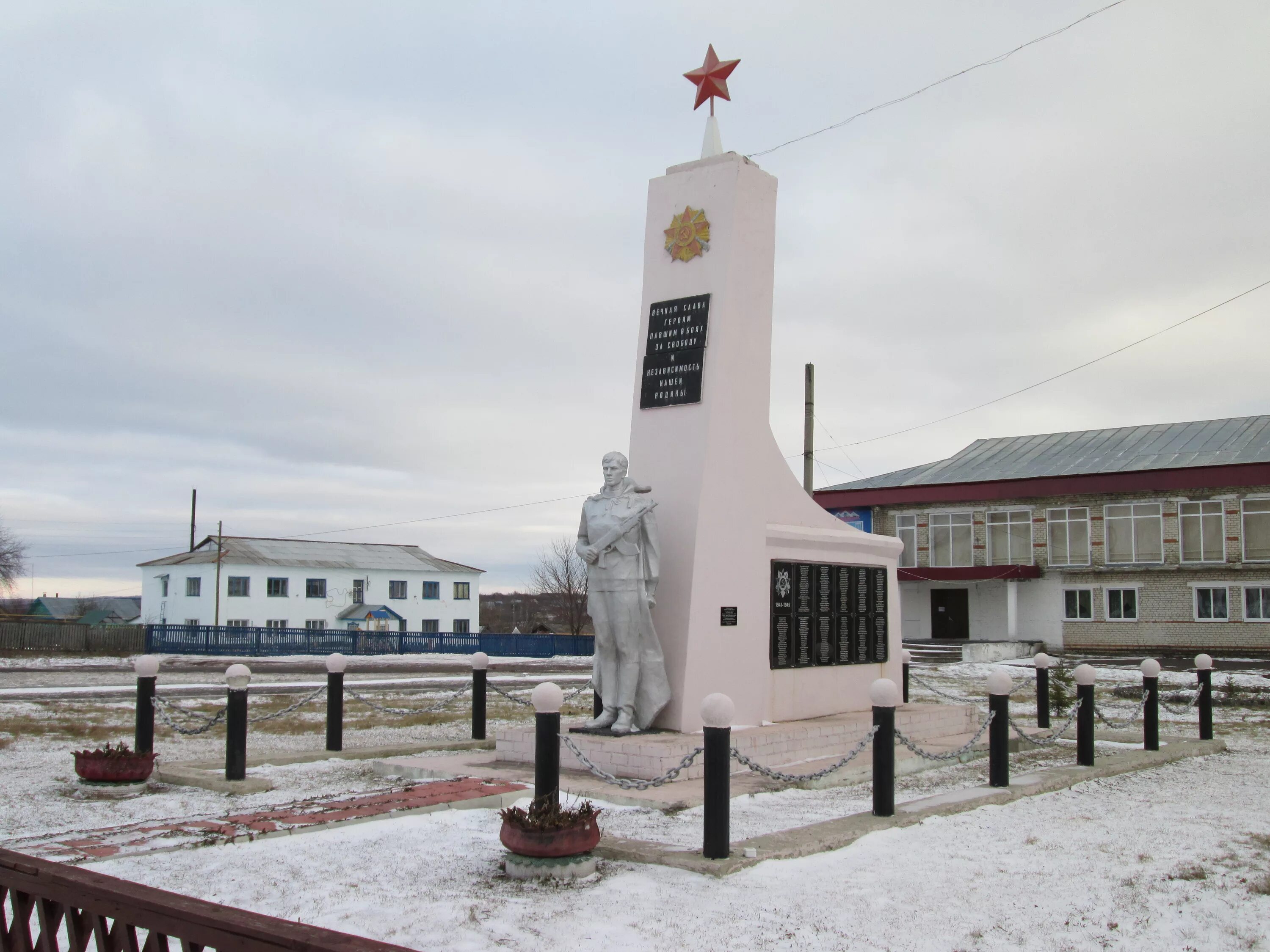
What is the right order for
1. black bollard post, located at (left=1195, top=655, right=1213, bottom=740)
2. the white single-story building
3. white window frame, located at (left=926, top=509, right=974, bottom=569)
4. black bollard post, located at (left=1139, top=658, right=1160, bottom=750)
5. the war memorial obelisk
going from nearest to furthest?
1. the war memorial obelisk
2. black bollard post, located at (left=1139, top=658, right=1160, bottom=750)
3. black bollard post, located at (left=1195, top=655, right=1213, bottom=740)
4. white window frame, located at (left=926, top=509, right=974, bottom=569)
5. the white single-story building

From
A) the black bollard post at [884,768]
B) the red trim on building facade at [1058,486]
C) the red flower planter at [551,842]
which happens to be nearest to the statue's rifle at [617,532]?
the black bollard post at [884,768]

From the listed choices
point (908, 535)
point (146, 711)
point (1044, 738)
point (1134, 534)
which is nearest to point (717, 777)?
point (146, 711)

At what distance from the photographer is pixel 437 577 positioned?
5684 centimetres

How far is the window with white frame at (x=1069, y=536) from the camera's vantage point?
120 feet

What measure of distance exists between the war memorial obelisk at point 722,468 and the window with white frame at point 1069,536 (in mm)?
27672

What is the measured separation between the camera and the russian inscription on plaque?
426 inches

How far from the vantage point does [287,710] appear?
34.9ft

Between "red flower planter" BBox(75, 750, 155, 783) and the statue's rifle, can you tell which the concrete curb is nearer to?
the statue's rifle

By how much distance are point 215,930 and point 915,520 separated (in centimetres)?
3875

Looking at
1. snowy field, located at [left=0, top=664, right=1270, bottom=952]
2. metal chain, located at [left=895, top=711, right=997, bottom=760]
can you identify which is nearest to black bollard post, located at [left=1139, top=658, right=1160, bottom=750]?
metal chain, located at [left=895, top=711, right=997, bottom=760]

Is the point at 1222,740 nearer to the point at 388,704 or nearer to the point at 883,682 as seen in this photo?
the point at 883,682

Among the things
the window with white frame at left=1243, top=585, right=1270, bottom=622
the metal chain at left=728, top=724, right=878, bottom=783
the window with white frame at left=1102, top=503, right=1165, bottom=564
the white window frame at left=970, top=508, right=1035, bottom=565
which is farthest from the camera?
the white window frame at left=970, top=508, right=1035, bottom=565

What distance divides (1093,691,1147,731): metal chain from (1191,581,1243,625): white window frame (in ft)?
59.5

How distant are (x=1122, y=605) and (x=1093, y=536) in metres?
2.43
